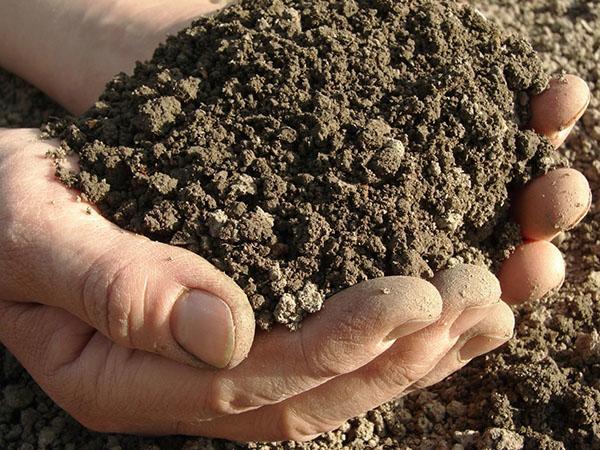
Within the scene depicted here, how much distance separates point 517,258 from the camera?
1821 millimetres

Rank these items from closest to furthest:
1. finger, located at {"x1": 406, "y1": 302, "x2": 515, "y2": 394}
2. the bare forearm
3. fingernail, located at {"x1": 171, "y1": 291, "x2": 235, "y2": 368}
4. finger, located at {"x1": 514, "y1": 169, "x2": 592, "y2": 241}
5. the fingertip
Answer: fingernail, located at {"x1": 171, "y1": 291, "x2": 235, "y2": 368} < the fingertip < finger, located at {"x1": 406, "y1": 302, "x2": 515, "y2": 394} < finger, located at {"x1": 514, "y1": 169, "x2": 592, "y2": 241} < the bare forearm

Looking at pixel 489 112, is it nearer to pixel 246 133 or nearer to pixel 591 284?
pixel 246 133

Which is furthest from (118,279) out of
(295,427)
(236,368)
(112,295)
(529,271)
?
(529,271)

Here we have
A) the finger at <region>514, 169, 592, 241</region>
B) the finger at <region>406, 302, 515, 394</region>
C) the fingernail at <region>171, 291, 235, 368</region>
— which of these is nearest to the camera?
the fingernail at <region>171, 291, 235, 368</region>

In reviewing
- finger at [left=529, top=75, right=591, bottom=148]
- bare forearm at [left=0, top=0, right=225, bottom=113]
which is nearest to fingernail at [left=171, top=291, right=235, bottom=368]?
finger at [left=529, top=75, right=591, bottom=148]

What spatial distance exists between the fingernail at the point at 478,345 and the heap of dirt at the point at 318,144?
188 mm

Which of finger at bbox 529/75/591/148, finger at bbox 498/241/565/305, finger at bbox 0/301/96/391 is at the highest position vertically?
finger at bbox 529/75/591/148

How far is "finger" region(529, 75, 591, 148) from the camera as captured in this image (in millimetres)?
1852

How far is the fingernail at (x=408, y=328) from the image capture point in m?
1.42

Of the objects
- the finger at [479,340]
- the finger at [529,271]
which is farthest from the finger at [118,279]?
the finger at [529,271]

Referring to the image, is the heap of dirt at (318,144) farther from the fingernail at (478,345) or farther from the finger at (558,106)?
the fingernail at (478,345)

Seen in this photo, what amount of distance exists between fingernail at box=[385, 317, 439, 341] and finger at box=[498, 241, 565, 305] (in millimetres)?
441

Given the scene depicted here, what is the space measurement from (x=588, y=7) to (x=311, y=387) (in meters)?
1.98

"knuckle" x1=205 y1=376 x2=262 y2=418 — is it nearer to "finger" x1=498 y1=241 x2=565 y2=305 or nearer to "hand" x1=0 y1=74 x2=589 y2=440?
"hand" x1=0 y1=74 x2=589 y2=440
